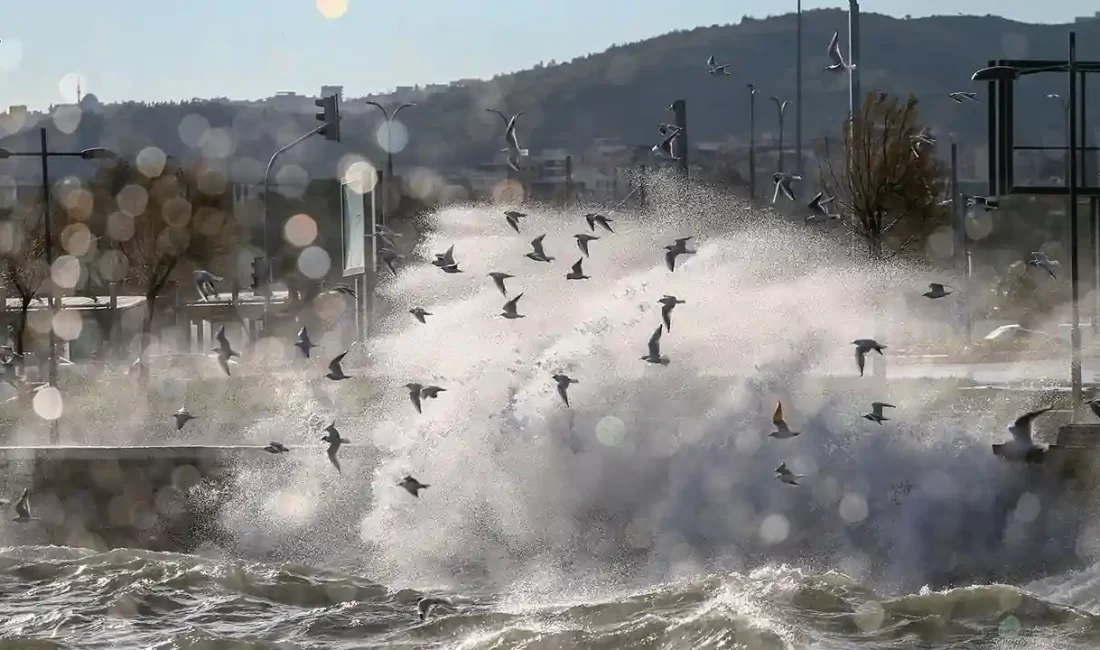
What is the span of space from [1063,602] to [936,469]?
3681mm

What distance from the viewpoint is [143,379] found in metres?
29.8

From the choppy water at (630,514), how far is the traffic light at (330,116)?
4442 millimetres

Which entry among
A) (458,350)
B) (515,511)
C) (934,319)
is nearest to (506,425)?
(515,511)

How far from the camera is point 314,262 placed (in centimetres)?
6588

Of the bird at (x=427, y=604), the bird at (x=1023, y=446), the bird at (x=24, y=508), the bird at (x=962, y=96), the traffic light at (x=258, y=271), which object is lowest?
the bird at (x=427, y=604)

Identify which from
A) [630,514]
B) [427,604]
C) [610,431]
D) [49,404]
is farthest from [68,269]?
[427,604]

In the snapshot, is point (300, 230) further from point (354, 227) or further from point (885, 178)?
point (354, 227)

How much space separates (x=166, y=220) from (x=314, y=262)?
66.6 feet

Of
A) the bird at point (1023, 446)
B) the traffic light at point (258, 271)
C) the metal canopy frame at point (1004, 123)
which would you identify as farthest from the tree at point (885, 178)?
the bird at point (1023, 446)

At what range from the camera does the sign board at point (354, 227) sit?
28297 mm

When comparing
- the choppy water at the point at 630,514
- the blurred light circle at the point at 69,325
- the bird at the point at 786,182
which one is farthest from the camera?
the blurred light circle at the point at 69,325

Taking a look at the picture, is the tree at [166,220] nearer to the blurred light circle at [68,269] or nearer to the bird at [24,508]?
the blurred light circle at [68,269]

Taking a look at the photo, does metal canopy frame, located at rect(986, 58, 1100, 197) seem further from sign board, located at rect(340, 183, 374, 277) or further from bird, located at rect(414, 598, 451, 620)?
sign board, located at rect(340, 183, 374, 277)

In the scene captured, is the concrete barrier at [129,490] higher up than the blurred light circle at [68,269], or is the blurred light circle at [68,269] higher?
the blurred light circle at [68,269]
